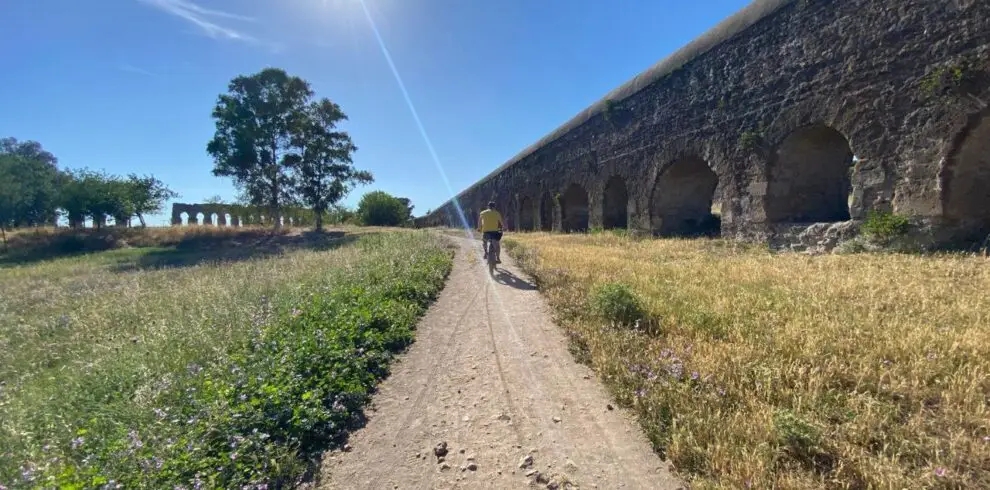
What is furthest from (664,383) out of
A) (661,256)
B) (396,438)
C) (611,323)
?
(661,256)

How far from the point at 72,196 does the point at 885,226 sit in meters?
45.6

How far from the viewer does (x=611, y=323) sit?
14.7ft

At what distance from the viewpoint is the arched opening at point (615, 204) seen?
17408mm

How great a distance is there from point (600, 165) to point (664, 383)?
600 inches

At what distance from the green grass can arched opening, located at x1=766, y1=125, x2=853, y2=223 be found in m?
8.97

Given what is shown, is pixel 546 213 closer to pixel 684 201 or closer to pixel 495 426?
pixel 684 201

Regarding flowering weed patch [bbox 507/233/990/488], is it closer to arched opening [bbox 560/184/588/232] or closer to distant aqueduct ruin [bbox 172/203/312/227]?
arched opening [bbox 560/184/588/232]

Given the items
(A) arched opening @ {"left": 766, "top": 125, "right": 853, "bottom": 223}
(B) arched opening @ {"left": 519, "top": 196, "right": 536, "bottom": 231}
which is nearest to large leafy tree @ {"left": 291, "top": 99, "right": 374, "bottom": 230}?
(B) arched opening @ {"left": 519, "top": 196, "right": 536, "bottom": 231}

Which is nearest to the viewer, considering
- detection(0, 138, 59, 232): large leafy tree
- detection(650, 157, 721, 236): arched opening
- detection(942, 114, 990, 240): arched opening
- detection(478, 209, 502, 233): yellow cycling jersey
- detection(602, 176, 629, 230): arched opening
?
Result: detection(942, 114, 990, 240): arched opening

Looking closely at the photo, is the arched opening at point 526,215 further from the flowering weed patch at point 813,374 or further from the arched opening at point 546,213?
the flowering weed patch at point 813,374

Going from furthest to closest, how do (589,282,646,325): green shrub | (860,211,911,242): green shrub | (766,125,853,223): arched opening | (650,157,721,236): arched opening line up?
(650,157,721,236): arched opening
(766,125,853,223): arched opening
(860,211,911,242): green shrub
(589,282,646,325): green shrub

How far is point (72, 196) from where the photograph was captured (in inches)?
1196

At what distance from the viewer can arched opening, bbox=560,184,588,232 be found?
21344mm

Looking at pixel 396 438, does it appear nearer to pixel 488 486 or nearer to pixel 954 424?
pixel 488 486
